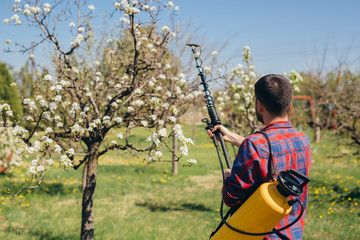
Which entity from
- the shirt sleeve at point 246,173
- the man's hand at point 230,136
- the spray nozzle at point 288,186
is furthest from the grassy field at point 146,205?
the spray nozzle at point 288,186

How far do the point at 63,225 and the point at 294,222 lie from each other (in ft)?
19.0

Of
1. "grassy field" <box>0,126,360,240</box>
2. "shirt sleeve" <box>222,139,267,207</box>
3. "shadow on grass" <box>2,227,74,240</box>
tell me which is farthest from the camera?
"grassy field" <box>0,126,360,240</box>

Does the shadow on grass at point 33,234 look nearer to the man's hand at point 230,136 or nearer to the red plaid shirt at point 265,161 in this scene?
the man's hand at point 230,136

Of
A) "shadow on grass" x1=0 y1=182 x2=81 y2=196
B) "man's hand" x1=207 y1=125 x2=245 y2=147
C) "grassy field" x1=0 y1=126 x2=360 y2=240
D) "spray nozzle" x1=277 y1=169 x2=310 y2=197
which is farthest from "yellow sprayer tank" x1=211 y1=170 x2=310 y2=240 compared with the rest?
"shadow on grass" x1=0 y1=182 x2=81 y2=196

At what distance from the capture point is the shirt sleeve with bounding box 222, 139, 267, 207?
2.02 meters

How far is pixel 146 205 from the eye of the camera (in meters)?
8.50

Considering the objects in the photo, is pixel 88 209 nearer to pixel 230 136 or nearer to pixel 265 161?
pixel 230 136

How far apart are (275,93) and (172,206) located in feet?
22.9

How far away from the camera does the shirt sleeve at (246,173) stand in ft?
6.63

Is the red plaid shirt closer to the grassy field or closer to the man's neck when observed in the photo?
the man's neck

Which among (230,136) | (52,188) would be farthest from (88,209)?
(52,188)

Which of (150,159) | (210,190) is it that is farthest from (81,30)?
(210,190)

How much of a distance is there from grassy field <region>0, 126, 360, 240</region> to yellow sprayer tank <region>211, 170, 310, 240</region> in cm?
269

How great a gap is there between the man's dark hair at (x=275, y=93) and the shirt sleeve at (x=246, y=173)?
0.35 meters
